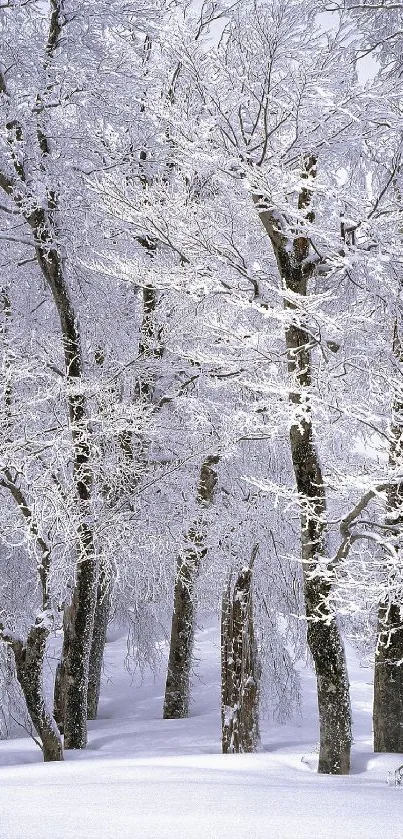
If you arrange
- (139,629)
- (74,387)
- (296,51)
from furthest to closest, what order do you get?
(139,629), (74,387), (296,51)

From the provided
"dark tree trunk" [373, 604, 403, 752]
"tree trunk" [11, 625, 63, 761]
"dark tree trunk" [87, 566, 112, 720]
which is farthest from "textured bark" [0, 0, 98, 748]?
"dark tree trunk" [373, 604, 403, 752]

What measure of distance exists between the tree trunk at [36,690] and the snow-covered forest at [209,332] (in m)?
0.03

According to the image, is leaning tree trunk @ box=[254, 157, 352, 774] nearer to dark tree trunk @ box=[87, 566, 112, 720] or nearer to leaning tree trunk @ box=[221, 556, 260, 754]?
leaning tree trunk @ box=[221, 556, 260, 754]

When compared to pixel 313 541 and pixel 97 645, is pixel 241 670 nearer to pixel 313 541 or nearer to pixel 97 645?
pixel 313 541

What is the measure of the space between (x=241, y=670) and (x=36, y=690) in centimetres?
250

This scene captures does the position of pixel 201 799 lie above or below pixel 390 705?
below

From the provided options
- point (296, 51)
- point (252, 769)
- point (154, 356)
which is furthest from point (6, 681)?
point (296, 51)

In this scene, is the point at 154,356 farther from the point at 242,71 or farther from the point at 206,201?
the point at 242,71

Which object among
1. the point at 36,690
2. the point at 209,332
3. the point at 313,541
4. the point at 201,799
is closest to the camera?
the point at 201,799

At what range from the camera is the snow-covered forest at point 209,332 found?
6562mm

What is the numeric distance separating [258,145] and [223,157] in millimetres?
323

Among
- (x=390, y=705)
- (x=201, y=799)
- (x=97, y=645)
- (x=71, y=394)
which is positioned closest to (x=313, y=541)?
(x=390, y=705)

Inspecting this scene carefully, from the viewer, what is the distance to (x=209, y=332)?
7539 mm

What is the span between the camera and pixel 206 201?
9.38 meters
